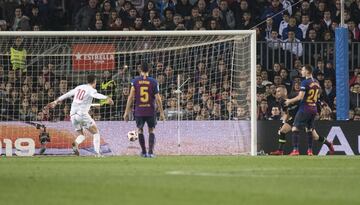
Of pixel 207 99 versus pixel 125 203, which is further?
pixel 207 99

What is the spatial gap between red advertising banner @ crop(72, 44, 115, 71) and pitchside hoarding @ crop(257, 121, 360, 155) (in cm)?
400

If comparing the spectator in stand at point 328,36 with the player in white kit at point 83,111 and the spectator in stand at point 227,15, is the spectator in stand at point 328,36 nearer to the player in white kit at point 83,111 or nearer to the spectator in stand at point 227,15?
Result: the spectator in stand at point 227,15

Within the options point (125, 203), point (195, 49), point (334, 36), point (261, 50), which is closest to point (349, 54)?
point (334, 36)

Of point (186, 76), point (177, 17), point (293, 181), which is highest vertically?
point (177, 17)

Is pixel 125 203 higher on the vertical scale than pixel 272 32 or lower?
lower

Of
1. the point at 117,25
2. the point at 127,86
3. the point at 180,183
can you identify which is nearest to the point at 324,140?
the point at 127,86

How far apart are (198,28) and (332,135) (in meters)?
4.90

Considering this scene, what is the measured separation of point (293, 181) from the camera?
1278 centimetres

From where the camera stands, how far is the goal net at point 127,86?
23.5 m

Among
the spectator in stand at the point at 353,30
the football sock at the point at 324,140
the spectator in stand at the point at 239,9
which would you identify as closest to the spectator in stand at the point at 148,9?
the spectator in stand at the point at 239,9

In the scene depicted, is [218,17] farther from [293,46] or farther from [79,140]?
[79,140]

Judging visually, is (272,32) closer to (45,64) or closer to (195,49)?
(195,49)

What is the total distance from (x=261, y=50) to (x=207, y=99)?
291 centimetres

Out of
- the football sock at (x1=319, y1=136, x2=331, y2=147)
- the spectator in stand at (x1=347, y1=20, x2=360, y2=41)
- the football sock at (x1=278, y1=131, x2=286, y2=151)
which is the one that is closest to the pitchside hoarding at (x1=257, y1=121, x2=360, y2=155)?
the football sock at (x1=278, y1=131, x2=286, y2=151)
